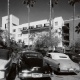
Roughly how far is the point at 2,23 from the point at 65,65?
69.6 m

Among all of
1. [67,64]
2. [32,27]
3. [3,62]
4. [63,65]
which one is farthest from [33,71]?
[32,27]

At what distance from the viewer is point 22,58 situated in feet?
29.5

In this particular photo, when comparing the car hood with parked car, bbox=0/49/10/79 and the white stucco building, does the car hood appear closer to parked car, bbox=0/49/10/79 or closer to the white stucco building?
parked car, bbox=0/49/10/79

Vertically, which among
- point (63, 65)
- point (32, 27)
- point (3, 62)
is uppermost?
point (32, 27)

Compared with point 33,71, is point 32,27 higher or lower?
higher

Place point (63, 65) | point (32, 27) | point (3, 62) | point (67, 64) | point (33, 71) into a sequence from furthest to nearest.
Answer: point (32, 27) < point (67, 64) < point (63, 65) < point (33, 71) < point (3, 62)

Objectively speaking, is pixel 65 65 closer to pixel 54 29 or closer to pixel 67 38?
pixel 54 29

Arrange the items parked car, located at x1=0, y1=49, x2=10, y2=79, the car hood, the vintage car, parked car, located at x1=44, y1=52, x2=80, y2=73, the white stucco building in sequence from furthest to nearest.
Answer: the white stucco building, the car hood, parked car, located at x1=44, y1=52, x2=80, y2=73, the vintage car, parked car, located at x1=0, y1=49, x2=10, y2=79

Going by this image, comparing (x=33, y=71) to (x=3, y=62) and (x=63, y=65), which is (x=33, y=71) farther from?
(x=63, y=65)

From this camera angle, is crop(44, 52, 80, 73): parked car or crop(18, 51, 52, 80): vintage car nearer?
crop(18, 51, 52, 80): vintage car

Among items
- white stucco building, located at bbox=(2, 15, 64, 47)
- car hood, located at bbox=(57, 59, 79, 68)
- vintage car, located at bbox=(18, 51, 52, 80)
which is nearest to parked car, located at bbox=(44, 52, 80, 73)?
car hood, located at bbox=(57, 59, 79, 68)

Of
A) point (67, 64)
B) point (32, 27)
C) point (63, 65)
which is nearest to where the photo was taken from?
point (63, 65)

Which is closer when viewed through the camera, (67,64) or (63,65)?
(63,65)

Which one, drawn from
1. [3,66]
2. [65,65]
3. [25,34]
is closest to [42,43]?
[25,34]
